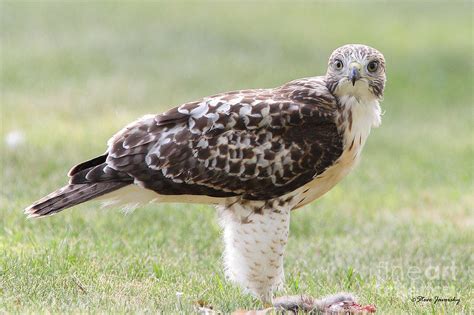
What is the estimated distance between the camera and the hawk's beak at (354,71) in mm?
6273

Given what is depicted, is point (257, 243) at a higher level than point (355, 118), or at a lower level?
lower

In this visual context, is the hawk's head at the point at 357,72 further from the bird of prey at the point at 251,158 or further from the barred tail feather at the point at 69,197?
the barred tail feather at the point at 69,197

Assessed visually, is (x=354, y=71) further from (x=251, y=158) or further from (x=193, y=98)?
(x=193, y=98)

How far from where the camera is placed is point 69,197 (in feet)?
20.5

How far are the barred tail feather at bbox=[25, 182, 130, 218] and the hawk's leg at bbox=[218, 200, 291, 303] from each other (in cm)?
77

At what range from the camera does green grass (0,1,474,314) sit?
257 inches

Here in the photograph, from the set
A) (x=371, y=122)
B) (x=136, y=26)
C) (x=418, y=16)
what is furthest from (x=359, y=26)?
(x=371, y=122)

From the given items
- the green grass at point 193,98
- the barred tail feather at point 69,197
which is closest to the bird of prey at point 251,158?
the barred tail feather at point 69,197

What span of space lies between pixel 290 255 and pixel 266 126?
2024mm

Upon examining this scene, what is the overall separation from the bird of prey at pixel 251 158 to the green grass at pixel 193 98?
378 mm

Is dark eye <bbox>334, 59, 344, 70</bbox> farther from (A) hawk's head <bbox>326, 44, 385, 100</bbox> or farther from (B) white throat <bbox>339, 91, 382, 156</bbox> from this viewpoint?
(B) white throat <bbox>339, 91, 382, 156</bbox>

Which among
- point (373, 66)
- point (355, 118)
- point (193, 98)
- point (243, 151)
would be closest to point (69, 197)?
point (243, 151)

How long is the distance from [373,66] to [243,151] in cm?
100

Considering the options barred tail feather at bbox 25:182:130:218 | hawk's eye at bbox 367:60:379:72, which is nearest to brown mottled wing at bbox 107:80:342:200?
barred tail feather at bbox 25:182:130:218
